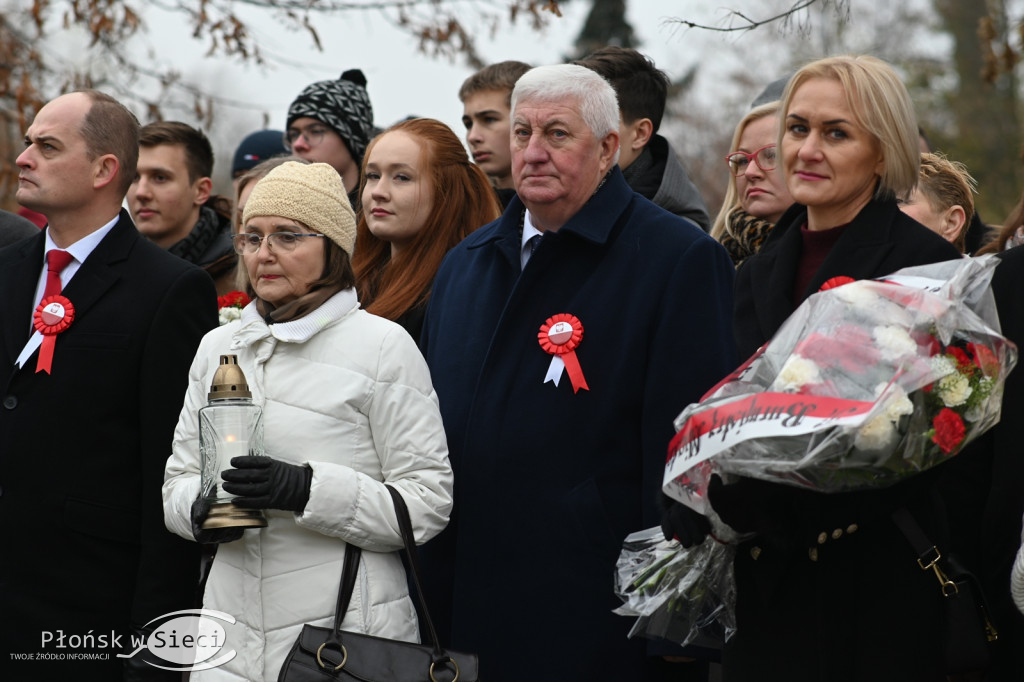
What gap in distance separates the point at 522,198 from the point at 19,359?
1.99m

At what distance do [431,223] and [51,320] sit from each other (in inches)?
66.7

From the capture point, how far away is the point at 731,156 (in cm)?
563

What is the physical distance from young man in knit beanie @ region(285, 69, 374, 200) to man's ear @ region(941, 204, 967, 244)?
299cm

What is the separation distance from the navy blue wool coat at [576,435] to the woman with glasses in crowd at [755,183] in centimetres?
108

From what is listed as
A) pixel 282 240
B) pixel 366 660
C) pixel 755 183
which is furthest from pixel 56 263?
pixel 755 183

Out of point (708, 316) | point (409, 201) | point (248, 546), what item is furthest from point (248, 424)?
point (409, 201)

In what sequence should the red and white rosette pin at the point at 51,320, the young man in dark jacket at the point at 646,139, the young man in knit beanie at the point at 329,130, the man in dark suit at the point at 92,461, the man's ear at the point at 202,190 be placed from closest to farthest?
1. the man in dark suit at the point at 92,461
2. the red and white rosette pin at the point at 51,320
3. the young man in dark jacket at the point at 646,139
4. the young man in knit beanie at the point at 329,130
5. the man's ear at the point at 202,190

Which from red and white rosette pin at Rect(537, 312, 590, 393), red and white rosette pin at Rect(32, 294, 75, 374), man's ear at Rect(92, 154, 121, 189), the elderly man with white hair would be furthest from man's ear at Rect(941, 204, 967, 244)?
red and white rosette pin at Rect(32, 294, 75, 374)

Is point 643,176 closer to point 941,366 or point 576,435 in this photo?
→ point 576,435

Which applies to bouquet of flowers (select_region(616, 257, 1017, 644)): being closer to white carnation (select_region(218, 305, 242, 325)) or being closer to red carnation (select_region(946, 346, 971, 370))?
red carnation (select_region(946, 346, 971, 370))

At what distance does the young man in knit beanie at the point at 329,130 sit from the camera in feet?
21.8

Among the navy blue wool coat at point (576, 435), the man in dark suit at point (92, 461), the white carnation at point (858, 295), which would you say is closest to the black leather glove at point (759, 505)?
the white carnation at point (858, 295)

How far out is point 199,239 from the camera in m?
6.44

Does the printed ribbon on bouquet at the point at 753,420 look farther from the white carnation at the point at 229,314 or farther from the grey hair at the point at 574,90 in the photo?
the white carnation at the point at 229,314
